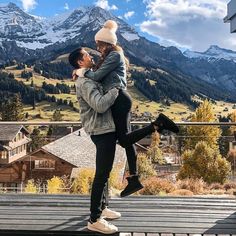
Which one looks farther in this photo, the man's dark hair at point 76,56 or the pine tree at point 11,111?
the pine tree at point 11,111

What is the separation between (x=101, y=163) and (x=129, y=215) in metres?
0.83

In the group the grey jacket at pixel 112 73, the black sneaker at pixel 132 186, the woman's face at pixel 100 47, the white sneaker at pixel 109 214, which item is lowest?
the white sneaker at pixel 109 214

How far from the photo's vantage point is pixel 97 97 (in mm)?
3639

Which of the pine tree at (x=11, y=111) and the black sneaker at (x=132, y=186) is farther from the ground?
the pine tree at (x=11, y=111)

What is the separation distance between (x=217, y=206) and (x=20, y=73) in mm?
197085

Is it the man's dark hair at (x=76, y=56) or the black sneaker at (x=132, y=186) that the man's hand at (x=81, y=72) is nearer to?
the man's dark hair at (x=76, y=56)

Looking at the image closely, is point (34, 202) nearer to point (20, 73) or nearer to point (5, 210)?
point (5, 210)

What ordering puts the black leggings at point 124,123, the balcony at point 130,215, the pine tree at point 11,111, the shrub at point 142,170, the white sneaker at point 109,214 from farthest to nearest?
the pine tree at point 11,111 < the shrub at point 142,170 < the white sneaker at point 109,214 < the balcony at point 130,215 < the black leggings at point 124,123

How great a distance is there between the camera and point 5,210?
455cm

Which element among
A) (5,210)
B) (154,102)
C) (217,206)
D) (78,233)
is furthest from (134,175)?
(154,102)

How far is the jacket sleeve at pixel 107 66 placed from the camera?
366cm

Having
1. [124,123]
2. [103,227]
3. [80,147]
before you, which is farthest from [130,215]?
[80,147]

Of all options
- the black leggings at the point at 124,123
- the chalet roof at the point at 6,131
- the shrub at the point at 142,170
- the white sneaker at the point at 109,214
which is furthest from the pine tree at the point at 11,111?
the black leggings at the point at 124,123

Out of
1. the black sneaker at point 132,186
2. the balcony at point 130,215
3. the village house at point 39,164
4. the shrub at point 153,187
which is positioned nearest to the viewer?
the balcony at point 130,215
